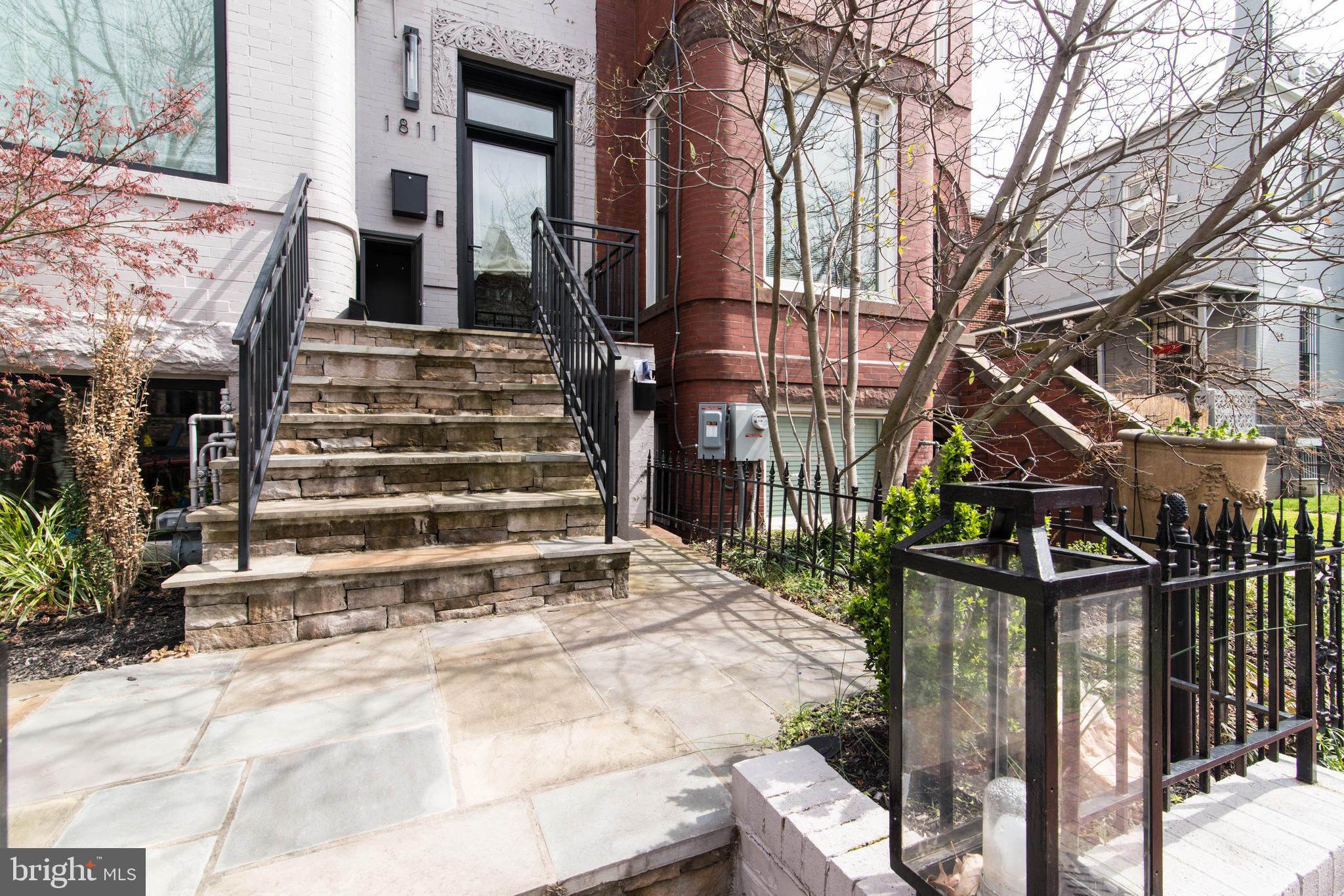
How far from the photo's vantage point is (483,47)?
21.4 ft

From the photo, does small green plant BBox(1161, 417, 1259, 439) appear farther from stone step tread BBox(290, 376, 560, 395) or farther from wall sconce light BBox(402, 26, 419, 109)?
wall sconce light BBox(402, 26, 419, 109)

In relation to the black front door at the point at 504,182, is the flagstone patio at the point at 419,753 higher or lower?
lower

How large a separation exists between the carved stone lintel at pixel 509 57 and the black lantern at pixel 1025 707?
6.20m

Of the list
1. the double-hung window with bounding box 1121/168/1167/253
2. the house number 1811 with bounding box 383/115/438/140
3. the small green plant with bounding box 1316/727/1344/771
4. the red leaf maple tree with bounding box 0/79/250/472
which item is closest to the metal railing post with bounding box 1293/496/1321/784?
the small green plant with bounding box 1316/727/1344/771

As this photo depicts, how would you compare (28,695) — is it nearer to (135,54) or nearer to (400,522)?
(400,522)

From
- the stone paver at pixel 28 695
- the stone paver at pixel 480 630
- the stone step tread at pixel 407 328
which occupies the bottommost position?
the stone paver at pixel 28 695

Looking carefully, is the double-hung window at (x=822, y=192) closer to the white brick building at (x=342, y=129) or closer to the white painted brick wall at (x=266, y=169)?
the white brick building at (x=342, y=129)

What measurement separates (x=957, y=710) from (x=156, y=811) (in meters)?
2.24

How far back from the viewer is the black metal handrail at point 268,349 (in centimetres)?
291

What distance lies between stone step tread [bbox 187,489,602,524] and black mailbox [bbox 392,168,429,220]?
3.74m

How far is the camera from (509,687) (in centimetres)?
254

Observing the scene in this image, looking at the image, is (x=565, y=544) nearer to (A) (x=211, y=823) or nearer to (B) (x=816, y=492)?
(B) (x=816, y=492)

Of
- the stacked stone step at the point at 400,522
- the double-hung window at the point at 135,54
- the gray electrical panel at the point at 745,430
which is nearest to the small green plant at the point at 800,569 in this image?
the gray electrical panel at the point at 745,430
